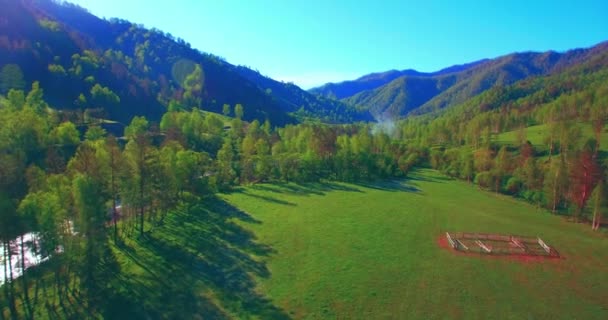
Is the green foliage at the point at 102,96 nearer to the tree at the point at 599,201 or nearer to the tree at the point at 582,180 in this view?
the tree at the point at 582,180

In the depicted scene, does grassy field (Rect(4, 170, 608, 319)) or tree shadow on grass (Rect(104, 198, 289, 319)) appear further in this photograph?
grassy field (Rect(4, 170, 608, 319))

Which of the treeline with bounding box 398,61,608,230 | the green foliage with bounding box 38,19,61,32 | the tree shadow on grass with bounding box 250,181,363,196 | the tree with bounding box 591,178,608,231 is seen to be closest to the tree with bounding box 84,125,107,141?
the tree shadow on grass with bounding box 250,181,363,196

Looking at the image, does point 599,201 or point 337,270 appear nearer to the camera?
point 337,270

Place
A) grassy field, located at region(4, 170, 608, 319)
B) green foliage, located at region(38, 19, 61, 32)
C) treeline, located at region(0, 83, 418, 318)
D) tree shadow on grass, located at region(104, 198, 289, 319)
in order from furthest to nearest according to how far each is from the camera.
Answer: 1. green foliage, located at region(38, 19, 61, 32)
2. grassy field, located at region(4, 170, 608, 319)
3. tree shadow on grass, located at region(104, 198, 289, 319)
4. treeline, located at region(0, 83, 418, 318)

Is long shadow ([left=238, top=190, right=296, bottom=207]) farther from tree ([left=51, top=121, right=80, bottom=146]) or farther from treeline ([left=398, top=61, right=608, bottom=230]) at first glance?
treeline ([left=398, top=61, right=608, bottom=230])

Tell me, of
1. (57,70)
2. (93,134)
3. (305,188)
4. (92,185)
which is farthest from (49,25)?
(92,185)

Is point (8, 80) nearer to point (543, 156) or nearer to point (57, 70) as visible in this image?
point (57, 70)

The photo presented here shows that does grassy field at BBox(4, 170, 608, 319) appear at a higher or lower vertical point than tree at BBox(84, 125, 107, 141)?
lower
